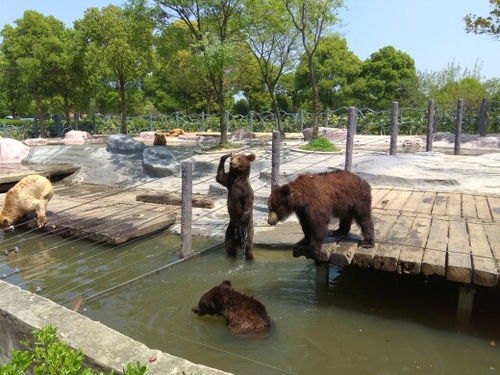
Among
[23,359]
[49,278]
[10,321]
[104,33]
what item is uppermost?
[104,33]

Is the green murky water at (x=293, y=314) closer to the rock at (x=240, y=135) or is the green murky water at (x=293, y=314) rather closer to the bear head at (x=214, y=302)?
the bear head at (x=214, y=302)

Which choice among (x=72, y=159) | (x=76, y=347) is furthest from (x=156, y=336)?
(x=72, y=159)

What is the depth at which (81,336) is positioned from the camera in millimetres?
2695

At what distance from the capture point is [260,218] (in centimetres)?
850

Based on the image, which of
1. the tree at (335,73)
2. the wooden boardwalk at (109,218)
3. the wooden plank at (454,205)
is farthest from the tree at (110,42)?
the wooden plank at (454,205)

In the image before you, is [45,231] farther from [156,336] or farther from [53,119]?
[53,119]

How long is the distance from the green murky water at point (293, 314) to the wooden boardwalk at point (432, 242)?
674 millimetres

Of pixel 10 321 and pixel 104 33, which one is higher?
pixel 104 33

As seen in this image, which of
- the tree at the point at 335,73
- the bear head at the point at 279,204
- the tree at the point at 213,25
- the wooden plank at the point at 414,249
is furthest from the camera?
the tree at the point at 335,73

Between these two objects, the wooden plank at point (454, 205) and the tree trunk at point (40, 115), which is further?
the tree trunk at point (40, 115)

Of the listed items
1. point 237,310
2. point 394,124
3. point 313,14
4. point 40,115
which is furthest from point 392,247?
point 40,115

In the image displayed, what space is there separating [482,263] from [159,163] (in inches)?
447

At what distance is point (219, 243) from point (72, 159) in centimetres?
1138

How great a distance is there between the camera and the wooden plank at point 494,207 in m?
5.52
